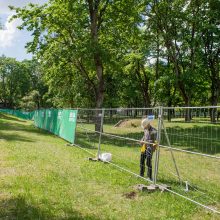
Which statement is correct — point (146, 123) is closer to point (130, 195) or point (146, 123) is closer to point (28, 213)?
point (130, 195)

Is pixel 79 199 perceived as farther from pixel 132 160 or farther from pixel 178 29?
pixel 178 29

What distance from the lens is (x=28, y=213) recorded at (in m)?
6.49

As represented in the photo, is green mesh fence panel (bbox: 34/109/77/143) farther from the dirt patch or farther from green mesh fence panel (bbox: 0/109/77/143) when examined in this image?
the dirt patch

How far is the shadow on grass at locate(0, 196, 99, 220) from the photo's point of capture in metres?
6.29

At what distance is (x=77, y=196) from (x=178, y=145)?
5.45 meters

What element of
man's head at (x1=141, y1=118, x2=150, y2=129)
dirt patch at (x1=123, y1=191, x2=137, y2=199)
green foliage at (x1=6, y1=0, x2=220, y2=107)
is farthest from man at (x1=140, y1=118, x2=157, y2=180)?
green foliage at (x1=6, y1=0, x2=220, y2=107)

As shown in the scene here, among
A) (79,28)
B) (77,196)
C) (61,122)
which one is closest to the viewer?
(77,196)

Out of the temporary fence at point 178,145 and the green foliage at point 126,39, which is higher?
the green foliage at point 126,39

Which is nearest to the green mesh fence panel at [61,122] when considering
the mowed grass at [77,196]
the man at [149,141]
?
the mowed grass at [77,196]

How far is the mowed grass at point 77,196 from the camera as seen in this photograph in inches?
263

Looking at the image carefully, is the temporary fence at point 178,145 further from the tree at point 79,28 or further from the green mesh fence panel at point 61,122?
the tree at point 79,28

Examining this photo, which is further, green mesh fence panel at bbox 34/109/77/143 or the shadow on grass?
green mesh fence panel at bbox 34/109/77/143

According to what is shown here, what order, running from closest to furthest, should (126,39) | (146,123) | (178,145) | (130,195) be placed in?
(130,195) < (146,123) < (178,145) < (126,39)

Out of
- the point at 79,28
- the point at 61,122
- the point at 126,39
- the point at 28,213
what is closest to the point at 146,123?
the point at 28,213
